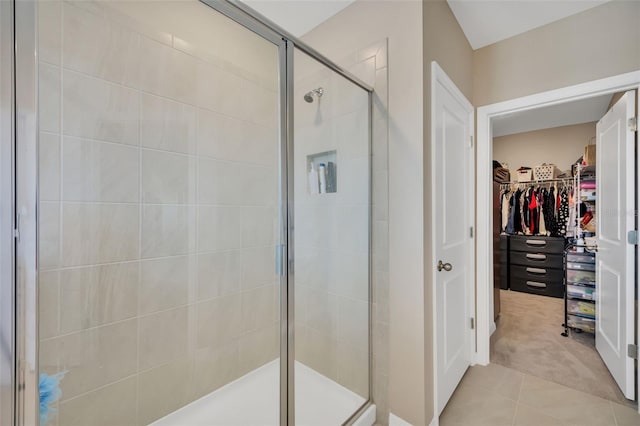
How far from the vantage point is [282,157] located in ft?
4.32

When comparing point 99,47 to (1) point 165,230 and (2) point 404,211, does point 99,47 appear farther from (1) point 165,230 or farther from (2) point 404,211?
(2) point 404,211

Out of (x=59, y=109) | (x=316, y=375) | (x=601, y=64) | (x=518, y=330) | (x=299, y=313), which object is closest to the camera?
(x=59, y=109)

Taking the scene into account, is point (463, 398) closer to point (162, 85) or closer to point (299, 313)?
point (299, 313)

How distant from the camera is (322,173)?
5.43 ft

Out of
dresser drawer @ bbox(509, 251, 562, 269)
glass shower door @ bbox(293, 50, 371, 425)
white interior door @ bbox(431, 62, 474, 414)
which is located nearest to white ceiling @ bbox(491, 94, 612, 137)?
white interior door @ bbox(431, 62, 474, 414)

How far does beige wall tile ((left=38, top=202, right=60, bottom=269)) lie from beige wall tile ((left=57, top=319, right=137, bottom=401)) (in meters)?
0.31

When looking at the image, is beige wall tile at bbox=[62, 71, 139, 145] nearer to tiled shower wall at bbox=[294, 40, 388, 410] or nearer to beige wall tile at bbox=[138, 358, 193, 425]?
tiled shower wall at bbox=[294, 40, 388, 410]

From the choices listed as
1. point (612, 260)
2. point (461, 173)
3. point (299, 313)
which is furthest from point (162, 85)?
point (612, 260)

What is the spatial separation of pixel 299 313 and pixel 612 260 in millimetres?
2256

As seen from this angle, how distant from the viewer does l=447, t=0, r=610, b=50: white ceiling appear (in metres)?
1.86

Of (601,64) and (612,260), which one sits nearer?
(601,64)

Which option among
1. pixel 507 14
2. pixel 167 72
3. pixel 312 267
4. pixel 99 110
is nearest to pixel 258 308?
pixel 312 267

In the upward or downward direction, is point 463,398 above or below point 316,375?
below

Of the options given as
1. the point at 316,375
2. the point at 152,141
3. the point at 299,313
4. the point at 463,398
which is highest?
the point at 152,141
